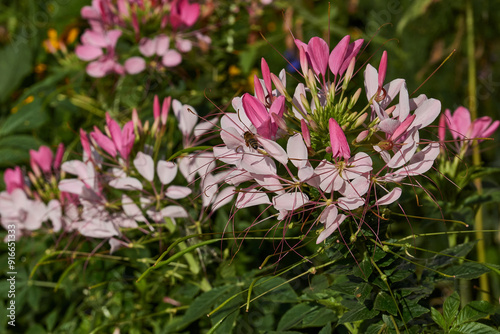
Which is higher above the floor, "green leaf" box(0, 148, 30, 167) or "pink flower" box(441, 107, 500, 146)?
"pink flower" box(441, 107, 500, 146)

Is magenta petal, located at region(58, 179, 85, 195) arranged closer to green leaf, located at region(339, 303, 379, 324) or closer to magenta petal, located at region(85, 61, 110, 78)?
magenta petal, located at region(85, 61, 110, 78)

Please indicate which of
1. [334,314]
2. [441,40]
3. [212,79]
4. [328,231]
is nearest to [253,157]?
[328,231]

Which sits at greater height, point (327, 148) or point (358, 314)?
point (327, 148)

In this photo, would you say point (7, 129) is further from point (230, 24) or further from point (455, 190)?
point (455, 190)

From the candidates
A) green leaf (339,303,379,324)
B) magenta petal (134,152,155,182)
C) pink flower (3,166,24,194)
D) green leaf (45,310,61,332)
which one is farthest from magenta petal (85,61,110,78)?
green leaf (339,303,379,324)

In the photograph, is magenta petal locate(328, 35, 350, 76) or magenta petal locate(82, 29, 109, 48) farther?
magenta petal locate(82, 29, 109, 48)

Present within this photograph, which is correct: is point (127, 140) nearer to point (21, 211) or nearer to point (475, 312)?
point (21, 211)

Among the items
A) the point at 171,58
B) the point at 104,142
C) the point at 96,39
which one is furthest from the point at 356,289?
the point at 96,39

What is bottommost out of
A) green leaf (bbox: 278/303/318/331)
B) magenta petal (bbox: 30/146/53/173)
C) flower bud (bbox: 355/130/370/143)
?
green leaf (bbox: 278/303/318/331)
